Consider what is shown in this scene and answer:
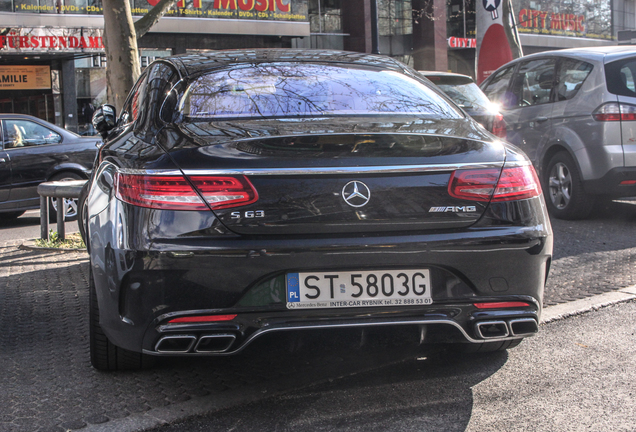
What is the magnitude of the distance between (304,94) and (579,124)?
5.19 metres

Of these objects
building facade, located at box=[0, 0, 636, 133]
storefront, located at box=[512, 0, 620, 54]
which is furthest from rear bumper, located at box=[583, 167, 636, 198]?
storefront, located at box=[512, 0, 620, 54]

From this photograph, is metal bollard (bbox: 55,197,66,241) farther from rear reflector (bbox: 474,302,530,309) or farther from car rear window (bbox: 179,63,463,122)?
rear reflector (bbox: 474,302,530,309)

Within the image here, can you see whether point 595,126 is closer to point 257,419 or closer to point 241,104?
point 241,104

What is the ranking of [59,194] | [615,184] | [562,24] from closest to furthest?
1. [59,194]
2. [615,184]
3. [562,24]

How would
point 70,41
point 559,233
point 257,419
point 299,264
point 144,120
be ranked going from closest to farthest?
point 299,264, point 257,419, point 144,120, point 559,233, point 70,41

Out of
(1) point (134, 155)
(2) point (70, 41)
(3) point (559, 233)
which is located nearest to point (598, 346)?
(1) point (134, 155)

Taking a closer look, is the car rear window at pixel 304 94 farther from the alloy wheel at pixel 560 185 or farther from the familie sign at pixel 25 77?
the familie sign at pixel 25 77

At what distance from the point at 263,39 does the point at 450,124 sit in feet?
81.7

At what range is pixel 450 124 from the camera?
3371 millimetres

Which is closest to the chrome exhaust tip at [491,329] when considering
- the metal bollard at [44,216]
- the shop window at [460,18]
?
the metal bollard at [44,216]

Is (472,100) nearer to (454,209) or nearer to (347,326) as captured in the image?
(454,209)

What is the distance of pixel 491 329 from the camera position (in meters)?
3.02

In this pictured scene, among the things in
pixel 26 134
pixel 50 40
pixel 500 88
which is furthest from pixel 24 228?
pixel 50 40

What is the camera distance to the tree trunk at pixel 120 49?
8188 millimetres
